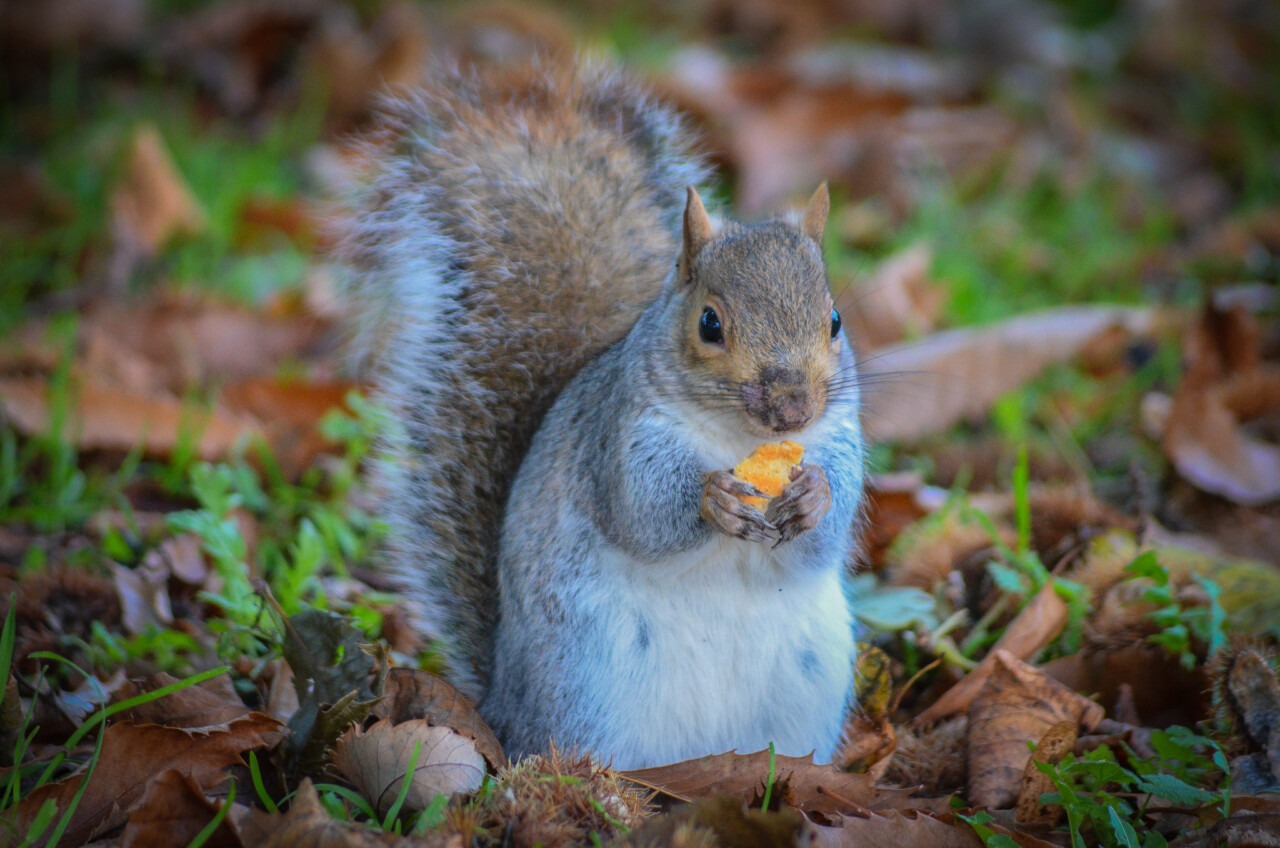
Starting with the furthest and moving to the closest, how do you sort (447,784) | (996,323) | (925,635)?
(996,323) → (925,635) → (447,784)

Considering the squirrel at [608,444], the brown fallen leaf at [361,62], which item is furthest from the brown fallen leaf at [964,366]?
the brown fallen leaf at [361,62]

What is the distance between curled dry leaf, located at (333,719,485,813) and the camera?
1.28 metres

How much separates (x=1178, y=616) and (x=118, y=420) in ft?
6.52

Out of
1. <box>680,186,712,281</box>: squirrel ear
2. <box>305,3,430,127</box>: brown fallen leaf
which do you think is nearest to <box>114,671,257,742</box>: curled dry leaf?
<box>680,186,712,281</box>: squirrel ear

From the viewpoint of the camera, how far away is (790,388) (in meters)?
1.40

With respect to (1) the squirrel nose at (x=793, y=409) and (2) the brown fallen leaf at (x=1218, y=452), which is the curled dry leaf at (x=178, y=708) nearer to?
(1) the squirrel nose at (x=793, y=409)

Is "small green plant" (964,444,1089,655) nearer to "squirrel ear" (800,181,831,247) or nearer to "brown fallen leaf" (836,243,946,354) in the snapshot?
"squirrel ear" (800,181,831,247)

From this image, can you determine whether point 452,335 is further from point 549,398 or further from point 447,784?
point 447,784

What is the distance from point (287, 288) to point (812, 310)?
197cm

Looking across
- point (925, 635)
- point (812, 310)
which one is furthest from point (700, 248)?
point (925, 635)

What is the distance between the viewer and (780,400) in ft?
4.57

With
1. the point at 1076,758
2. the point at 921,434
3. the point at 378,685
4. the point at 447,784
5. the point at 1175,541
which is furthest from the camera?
the point at 921,434

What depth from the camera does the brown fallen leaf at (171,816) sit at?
46.1 inches

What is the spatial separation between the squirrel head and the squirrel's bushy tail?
26 cm
